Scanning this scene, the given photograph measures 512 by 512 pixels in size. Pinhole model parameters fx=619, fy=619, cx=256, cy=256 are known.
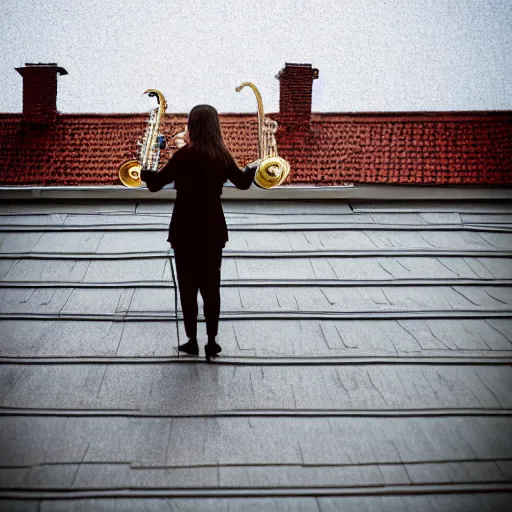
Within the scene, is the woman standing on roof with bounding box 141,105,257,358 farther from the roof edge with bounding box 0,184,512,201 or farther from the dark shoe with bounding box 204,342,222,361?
the roof edge with bounding box 0,184,512,201

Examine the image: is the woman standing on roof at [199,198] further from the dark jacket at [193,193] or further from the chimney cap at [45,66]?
the chimney cap at [45,66]

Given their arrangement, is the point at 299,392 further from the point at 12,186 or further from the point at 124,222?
the point at 12,186

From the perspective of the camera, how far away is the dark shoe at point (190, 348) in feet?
10.3

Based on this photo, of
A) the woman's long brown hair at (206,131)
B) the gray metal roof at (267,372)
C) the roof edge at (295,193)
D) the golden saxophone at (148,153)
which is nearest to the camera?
the gray metal roof at (267,372)

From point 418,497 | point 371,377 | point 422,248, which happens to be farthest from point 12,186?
point 418,497

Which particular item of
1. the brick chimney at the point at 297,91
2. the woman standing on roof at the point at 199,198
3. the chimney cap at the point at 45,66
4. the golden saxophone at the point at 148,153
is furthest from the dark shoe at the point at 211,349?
the chimney cap at the point at 45,66

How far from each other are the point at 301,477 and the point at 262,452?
204 mm

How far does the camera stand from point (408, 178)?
5.88 meters

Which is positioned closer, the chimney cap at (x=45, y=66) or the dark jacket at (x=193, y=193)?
the dark jacket at (x=193, y=193)

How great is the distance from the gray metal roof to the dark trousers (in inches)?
10.8

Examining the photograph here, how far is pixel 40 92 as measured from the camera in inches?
267

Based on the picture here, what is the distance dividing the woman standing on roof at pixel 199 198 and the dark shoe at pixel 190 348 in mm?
228

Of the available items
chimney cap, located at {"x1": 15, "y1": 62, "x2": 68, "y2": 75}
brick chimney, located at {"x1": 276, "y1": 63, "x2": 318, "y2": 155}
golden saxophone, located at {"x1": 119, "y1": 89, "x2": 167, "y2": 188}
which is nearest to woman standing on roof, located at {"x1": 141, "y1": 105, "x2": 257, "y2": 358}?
golden saxophone, located at {"x1": 119, "y1": 89, "x2": 167, "y2": 188}

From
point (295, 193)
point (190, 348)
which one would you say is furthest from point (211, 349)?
point (295, 193)
